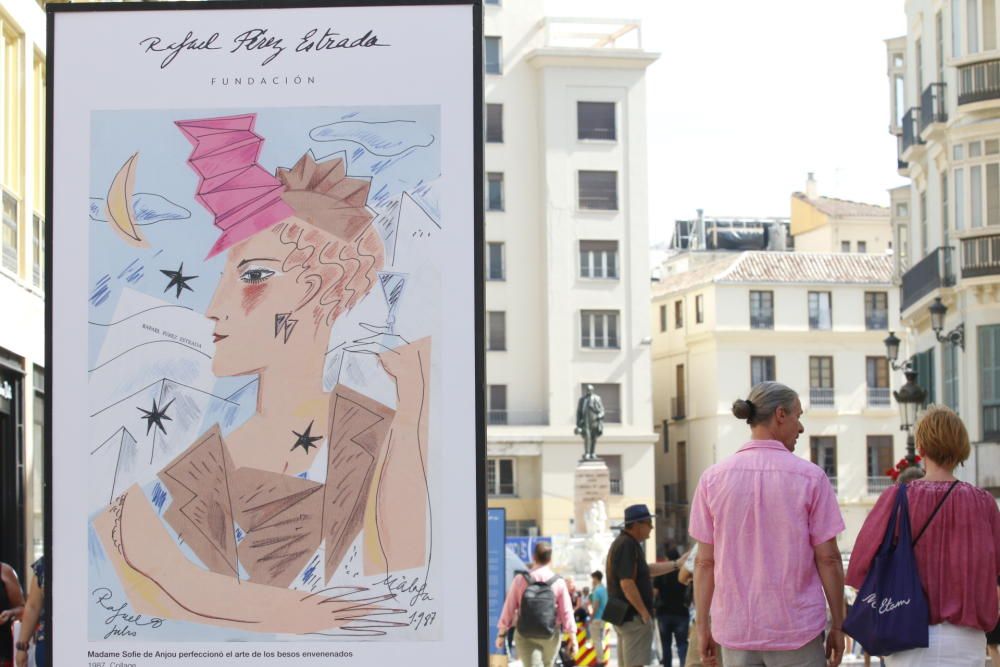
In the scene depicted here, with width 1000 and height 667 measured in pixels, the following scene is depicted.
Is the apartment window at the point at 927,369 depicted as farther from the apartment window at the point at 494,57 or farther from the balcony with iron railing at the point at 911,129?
the apartment window at the point at 494,57

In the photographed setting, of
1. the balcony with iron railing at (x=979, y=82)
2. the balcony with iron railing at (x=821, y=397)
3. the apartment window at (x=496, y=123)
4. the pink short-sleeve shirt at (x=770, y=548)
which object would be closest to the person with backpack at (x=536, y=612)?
the pink short-sleeve shirt at (x=770, y=548)

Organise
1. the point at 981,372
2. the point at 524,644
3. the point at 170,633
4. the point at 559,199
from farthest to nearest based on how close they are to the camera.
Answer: the point at 559,199 → the point at 981,372 → the point at 524,644 → the point at 170,633

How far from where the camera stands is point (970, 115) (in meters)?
37.0

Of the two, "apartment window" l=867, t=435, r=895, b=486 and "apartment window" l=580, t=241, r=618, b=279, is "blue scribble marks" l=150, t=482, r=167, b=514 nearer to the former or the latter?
"apartment window" l=580, t=241, r=618, b=279

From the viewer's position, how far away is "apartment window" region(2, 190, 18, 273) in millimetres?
17359

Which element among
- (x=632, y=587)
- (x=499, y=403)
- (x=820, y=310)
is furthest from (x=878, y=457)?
(x=632, y=587)

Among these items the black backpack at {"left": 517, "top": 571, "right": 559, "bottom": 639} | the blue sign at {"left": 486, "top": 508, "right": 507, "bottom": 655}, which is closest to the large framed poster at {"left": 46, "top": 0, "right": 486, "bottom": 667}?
the black backpack at {"left": 517, "top": 571, "right": 559, "bottom": 639}

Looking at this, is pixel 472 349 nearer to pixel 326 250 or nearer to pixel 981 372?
pixel 326 250

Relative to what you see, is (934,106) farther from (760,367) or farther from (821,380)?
(821,380)

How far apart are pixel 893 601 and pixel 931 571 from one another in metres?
0.20

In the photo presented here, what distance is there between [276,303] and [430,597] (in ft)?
3.53

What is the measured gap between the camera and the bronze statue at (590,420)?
62.8 meters

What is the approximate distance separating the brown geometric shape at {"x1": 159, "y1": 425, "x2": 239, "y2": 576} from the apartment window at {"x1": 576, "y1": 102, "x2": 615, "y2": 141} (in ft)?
203

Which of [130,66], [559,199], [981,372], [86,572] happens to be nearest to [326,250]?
[130,66]
